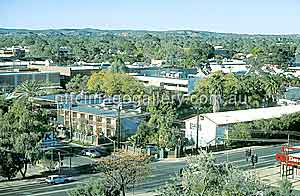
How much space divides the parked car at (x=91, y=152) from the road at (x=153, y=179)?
135cm

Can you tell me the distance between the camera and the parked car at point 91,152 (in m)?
11.1

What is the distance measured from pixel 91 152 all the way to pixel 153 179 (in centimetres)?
249

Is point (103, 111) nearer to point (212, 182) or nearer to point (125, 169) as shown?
point (125, 169)

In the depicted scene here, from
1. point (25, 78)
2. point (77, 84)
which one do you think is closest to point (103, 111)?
point (77, 84)

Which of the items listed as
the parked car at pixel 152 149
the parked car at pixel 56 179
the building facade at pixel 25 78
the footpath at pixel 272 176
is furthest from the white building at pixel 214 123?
the building facade at pixel 25 78

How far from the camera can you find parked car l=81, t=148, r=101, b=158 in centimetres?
1110

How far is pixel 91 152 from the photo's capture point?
36.7ft

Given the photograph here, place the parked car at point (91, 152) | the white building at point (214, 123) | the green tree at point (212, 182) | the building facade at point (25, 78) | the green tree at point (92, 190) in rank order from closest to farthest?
the green tree at point (212, 182) < the green tree at point (92, 190) < the parked car at point (91, 152) < the white building at point (214, 123) < the building facade at point (25, 78)

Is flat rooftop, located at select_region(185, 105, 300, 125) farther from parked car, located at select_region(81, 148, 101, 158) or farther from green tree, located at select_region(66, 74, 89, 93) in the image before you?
green tree, located at select_region(66, 74, 89, 93)

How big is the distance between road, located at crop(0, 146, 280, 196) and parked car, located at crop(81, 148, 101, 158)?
1350mm

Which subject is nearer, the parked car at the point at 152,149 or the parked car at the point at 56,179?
the parked car at the point at 56,179

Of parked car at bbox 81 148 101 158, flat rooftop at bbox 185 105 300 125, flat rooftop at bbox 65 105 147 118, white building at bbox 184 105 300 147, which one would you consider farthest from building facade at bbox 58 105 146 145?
flat rooftop at bbox 185 105 300 125

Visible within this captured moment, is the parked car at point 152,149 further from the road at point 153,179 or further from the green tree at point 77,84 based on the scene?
the green tree at point 77,84

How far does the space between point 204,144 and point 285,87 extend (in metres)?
9.01
